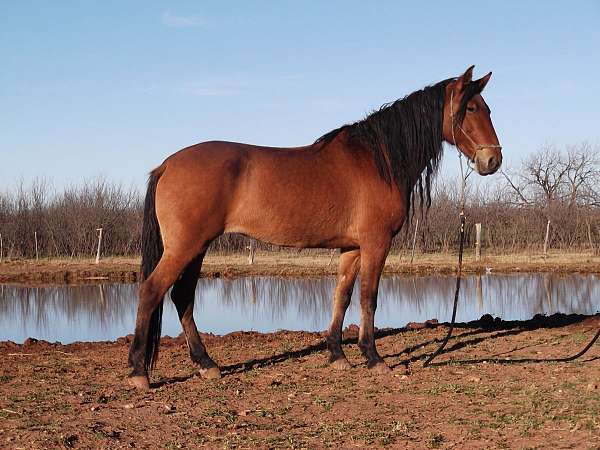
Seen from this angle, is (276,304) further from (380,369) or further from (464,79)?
(464,79)

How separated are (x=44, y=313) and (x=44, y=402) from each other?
925cm

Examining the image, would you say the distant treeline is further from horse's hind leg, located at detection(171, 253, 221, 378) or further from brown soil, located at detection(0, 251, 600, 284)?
horse's hind leg, located at detection(171, 253, 221, 378)

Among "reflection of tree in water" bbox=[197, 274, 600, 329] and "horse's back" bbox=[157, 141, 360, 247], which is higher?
"horse's back" bbox=[157, 141, 360, 247]

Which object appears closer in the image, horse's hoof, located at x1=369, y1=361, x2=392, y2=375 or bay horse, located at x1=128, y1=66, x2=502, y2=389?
bay horse, located at x1=128, y1=66, x2=502, y2=389

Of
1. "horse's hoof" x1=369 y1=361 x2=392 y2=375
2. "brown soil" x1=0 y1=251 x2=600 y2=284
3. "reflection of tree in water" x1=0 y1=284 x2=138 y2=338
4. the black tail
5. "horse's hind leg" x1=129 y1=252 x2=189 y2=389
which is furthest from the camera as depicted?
"brown soil" x1=0 y1=251 x2=600 y2=284

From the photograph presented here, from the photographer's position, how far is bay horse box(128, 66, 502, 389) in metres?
5.82

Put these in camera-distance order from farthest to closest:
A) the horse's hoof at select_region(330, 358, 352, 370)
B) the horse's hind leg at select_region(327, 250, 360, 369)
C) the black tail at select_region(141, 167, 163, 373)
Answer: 1. the horse's hind leg at select_region(327, 250, 360, 369)
2. the horse's hoof at select_region(330, 358, 352, 370)
3. the black tail at select_region(141, 167, 163, 373)

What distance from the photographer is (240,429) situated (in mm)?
4406

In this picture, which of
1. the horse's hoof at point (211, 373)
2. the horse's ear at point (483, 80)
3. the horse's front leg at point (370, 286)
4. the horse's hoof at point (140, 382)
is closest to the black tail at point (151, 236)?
the horse's hoof at point (140, 382)

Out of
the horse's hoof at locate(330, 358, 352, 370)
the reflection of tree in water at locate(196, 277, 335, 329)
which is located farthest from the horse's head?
the reflection of tree in water at locate(196, 277, 335, 329)

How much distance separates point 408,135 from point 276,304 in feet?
29.7

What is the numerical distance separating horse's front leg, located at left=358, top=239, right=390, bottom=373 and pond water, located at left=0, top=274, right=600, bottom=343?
15.8 ft

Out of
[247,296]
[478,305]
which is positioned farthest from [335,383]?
[247,296]

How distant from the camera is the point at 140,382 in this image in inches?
223
